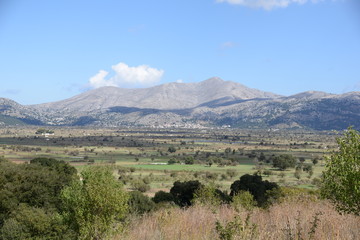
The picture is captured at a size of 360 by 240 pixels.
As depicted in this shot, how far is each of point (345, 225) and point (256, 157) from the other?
486ft

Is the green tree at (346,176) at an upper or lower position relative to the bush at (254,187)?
upper

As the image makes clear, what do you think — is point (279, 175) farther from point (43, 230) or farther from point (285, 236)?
point (285, 236)

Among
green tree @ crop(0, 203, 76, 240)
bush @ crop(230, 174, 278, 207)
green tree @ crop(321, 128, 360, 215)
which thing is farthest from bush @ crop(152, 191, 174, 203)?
green tree @ crop(321, 128, 360, 215)

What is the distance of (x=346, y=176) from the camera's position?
65.8ft

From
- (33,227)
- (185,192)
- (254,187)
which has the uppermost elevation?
(33,227)

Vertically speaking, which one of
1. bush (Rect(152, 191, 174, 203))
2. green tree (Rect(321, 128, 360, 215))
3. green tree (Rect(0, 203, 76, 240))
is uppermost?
green tree (Rect(321, 128, 360, 215))

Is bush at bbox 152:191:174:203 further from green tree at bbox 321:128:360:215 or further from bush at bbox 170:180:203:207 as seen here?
green tree at bbox 321:128:360:215

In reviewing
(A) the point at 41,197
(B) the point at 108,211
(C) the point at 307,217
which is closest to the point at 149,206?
(A) the point at 41,197

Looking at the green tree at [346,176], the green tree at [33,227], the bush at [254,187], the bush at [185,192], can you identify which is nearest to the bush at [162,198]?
the bush at [185,192]

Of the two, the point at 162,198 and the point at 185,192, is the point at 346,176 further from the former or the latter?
the point at 185,192

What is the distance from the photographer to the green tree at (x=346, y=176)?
1961 cm

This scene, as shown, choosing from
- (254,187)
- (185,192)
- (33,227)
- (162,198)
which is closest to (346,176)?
(33,227)

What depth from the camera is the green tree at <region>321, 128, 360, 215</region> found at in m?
19.6

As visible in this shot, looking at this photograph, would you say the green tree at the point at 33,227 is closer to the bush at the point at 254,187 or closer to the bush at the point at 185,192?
the bush at the point at 185,192
